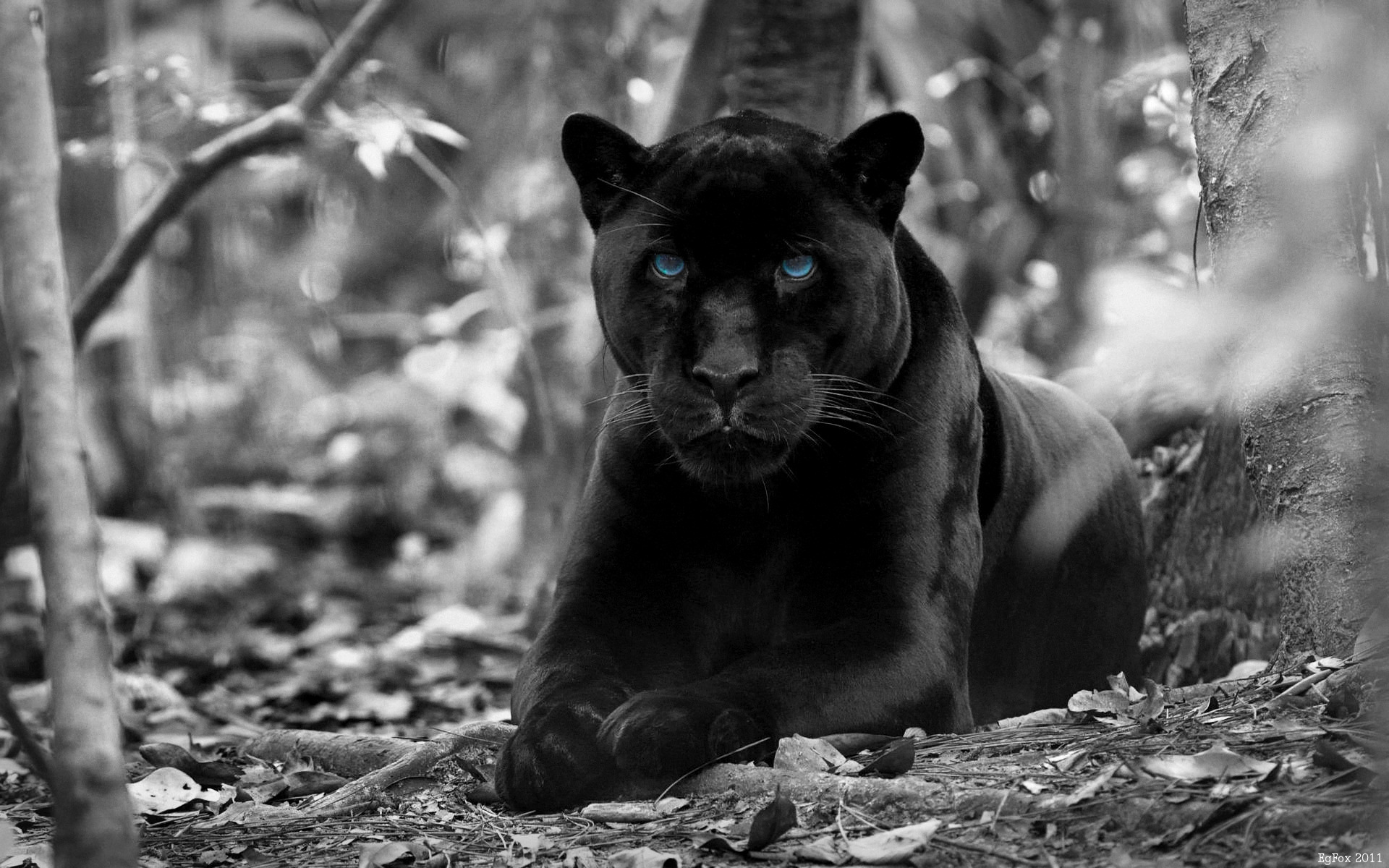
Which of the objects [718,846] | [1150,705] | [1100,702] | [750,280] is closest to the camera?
[718,846]

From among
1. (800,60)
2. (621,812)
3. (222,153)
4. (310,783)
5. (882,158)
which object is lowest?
(310,783)

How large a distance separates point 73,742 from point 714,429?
4.69 ft

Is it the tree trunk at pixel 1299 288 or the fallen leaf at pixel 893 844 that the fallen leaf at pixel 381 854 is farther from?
the tree trunk at pixel 1299 288

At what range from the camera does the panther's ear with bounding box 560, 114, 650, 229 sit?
3.34 m

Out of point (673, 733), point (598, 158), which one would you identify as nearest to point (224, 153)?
point (598, 158)

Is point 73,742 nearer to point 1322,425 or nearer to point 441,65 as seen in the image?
point 1322,425

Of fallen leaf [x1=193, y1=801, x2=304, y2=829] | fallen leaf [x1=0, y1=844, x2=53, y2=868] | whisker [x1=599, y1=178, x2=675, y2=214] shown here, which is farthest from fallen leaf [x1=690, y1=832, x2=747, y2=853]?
whisker [x1=599, y1=178, x2=675, y2=214]

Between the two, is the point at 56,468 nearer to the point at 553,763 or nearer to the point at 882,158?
the point at 553,763

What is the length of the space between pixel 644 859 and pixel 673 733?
40 centimetres

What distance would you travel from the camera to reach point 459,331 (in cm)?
1222

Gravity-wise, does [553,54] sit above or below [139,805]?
above

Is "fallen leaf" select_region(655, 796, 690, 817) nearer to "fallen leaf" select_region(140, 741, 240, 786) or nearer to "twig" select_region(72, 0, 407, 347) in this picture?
"fallen leaf" select_region(140, 741, 240, 786)

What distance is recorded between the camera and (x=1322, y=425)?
9.32ft

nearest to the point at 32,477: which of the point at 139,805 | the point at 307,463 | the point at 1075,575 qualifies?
the point at 139,805
